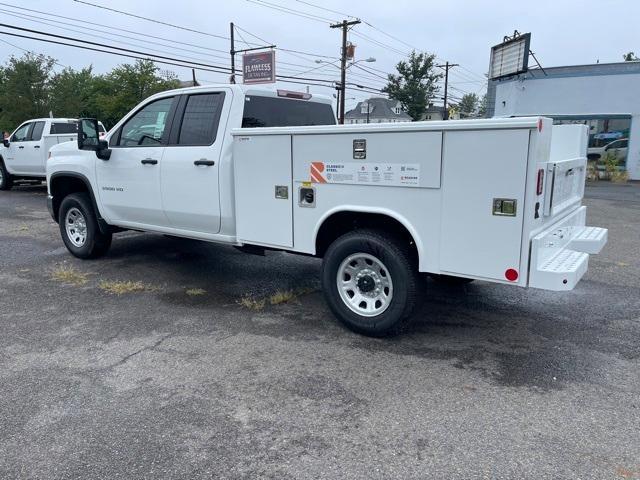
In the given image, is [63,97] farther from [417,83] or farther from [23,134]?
[417,83]

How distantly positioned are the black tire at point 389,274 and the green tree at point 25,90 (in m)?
29.3

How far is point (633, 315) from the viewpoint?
534 centimetres

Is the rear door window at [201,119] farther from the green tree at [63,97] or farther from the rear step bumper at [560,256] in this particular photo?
the green tree at [63,97]

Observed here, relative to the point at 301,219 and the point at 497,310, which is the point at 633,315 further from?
the point at 301,219

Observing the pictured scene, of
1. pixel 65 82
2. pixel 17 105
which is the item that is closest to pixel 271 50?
pixel 65 82

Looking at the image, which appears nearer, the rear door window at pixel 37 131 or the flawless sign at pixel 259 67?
the rear door window at pixel 37 131

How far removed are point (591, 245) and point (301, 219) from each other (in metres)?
2.60

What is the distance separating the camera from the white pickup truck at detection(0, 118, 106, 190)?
1516cm

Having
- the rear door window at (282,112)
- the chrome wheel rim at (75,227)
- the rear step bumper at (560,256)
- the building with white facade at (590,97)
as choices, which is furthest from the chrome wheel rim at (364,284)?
the building with white facade at (590,97)

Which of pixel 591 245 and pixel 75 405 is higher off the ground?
pixel 591 245

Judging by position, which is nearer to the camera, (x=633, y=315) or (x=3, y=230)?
(x=633, y=315)

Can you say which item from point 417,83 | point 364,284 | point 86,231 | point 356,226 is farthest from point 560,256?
point 417,83

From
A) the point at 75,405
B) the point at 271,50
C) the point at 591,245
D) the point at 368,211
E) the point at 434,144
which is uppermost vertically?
the point at 271,50

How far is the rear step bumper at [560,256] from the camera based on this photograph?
3783 mm
